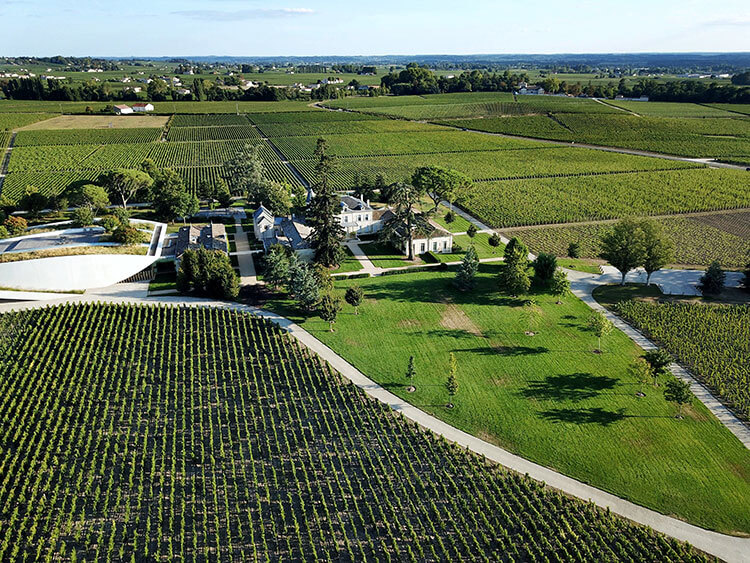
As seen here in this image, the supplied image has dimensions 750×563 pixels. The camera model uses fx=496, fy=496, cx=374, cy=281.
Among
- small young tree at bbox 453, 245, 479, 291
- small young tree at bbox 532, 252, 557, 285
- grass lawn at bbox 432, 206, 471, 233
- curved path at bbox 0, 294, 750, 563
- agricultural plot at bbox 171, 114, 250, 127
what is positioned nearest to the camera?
curved path at bbox 0, 294, 750, 563

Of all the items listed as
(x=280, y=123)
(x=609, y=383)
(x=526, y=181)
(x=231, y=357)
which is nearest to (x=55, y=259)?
(x=231, y=357)

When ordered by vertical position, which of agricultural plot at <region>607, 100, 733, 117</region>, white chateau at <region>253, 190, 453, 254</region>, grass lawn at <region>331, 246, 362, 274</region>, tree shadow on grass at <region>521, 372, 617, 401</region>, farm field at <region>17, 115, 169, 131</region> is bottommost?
tree shadow on grass at <region>521, 372, 617, 401</region>

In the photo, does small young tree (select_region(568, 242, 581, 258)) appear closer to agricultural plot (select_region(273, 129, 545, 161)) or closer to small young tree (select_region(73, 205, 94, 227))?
small young tree (select_region(73, 205, 94, 227))

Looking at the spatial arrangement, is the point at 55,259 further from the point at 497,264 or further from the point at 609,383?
the point at 609,383

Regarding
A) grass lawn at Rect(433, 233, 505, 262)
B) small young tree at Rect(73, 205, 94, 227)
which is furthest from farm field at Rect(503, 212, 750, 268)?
small young tree at Rect(73, 205, 94, 227)

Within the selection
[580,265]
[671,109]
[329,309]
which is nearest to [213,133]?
[329,309]

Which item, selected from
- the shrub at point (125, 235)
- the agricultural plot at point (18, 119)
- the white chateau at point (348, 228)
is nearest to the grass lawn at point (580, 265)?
the white chateau at point (348, 228)
